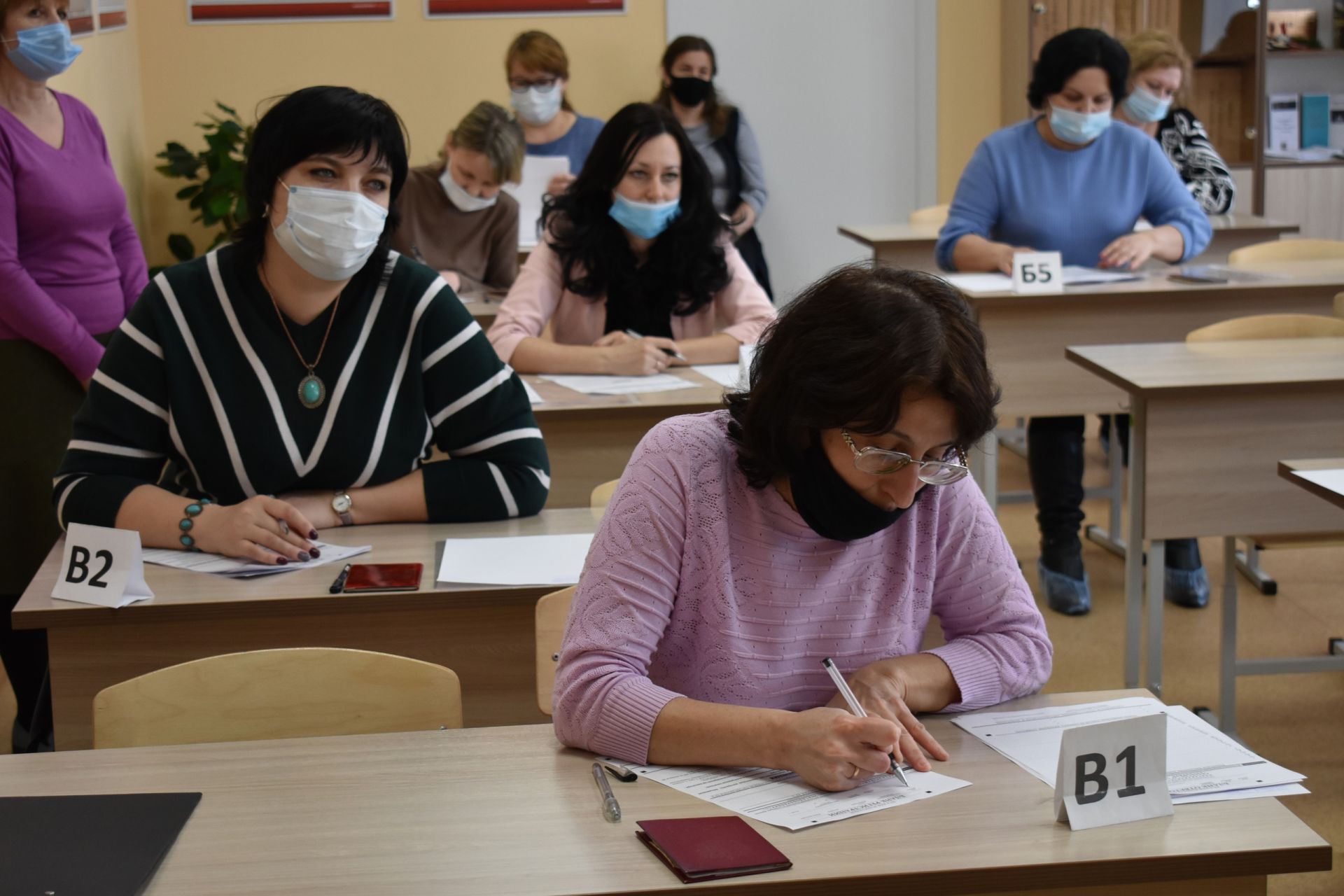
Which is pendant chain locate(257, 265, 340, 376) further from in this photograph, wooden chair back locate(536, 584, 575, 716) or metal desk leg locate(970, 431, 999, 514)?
metal desk leg locate(970, 431, 999, 514)

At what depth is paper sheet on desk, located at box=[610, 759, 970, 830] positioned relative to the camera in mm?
1331

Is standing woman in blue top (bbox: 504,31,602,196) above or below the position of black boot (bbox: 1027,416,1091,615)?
above

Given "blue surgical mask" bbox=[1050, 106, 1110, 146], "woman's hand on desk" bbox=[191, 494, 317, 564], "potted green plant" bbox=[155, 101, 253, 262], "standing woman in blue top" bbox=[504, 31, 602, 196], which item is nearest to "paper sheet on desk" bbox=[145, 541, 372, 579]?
"woman's hand on desk" bbox=[191, 494, 317, 564]

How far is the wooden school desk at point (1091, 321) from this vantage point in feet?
13.2

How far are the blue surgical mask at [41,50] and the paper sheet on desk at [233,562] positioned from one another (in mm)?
1420

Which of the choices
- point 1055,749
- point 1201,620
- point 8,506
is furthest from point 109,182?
point 1201,620

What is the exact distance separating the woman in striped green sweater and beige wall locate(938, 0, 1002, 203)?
18.2 ft

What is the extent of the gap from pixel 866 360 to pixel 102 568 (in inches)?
47.6

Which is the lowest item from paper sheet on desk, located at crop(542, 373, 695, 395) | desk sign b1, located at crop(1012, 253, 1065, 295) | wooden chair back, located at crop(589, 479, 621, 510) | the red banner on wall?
wooden chair back, located at crop(589, 479, 621, 510)

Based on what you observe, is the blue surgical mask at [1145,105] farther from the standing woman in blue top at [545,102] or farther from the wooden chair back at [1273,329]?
the standing woman in blue top at [545,102]

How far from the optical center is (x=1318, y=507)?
308 cm

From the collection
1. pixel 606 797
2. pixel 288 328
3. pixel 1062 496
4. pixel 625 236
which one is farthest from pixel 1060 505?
pixel 606 797

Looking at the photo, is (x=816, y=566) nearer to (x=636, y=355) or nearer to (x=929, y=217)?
(x=636, y=355)

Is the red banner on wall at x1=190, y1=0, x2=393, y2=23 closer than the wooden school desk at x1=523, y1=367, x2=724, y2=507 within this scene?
No
